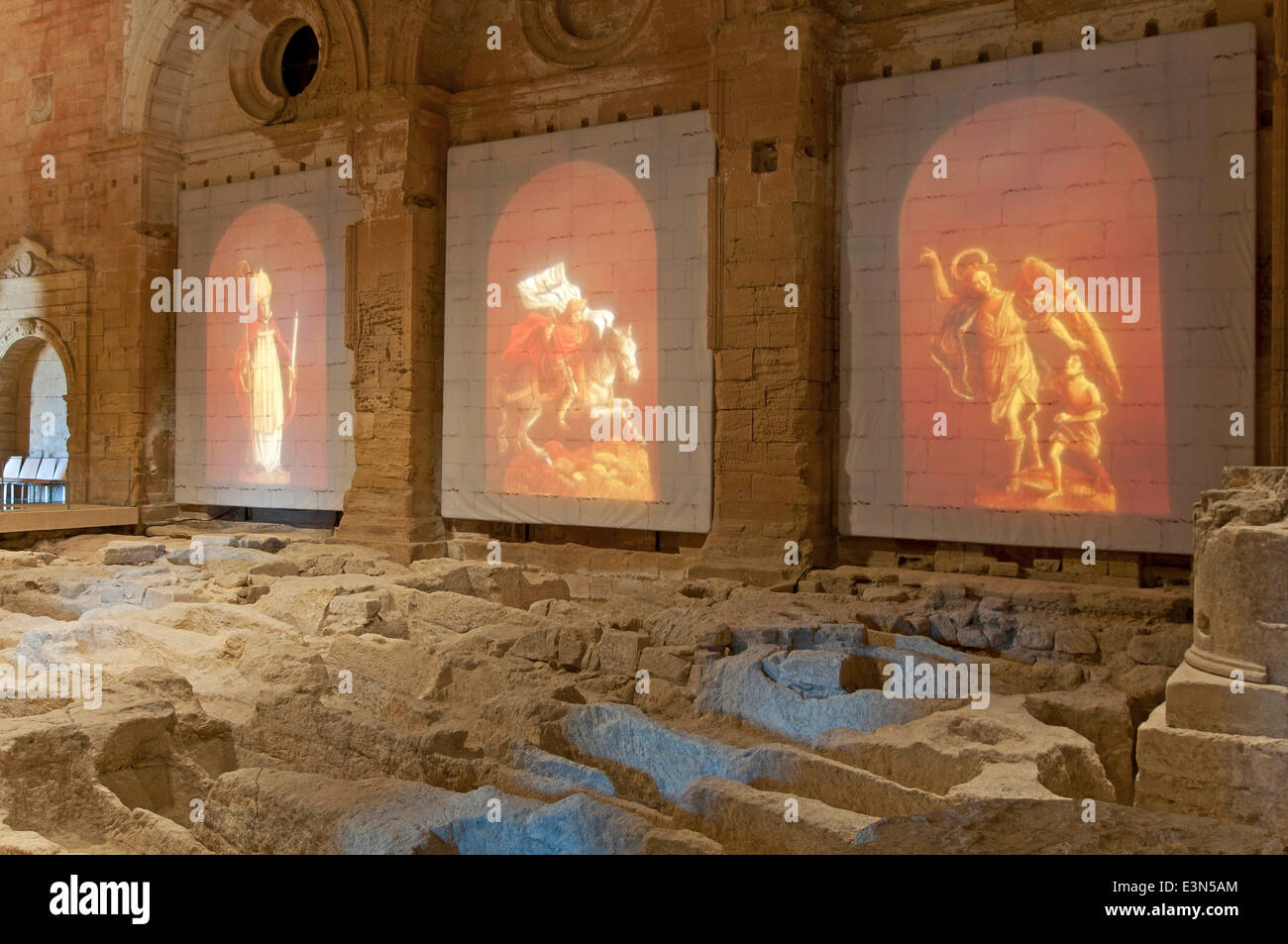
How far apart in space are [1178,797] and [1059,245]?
218 inches

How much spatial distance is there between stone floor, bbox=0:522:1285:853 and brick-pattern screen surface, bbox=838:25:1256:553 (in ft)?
3.14

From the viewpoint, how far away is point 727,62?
9797mm

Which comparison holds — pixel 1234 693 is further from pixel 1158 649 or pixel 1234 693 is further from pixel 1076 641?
pixel 1076 641

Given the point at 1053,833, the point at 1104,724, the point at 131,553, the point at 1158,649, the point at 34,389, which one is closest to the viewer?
the point at 1053,833

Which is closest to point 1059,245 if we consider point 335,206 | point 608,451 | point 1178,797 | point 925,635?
point 925,635

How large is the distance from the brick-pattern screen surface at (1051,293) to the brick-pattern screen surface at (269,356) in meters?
6.58

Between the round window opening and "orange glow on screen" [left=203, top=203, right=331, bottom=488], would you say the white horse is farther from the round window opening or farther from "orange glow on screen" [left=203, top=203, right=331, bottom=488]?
Answer: the round window opening

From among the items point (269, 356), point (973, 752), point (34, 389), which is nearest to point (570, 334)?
point (269, 356)

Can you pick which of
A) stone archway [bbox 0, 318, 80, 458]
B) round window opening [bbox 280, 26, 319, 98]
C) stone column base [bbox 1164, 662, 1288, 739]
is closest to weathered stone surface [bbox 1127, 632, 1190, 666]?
stone column base [bbox 1164, 662, 1288, 739]

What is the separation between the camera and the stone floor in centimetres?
397

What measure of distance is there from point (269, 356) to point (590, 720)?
9635mm

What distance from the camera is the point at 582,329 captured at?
1110cm

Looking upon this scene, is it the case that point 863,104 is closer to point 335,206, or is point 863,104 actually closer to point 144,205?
point 335,206

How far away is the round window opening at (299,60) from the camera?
1375cm
